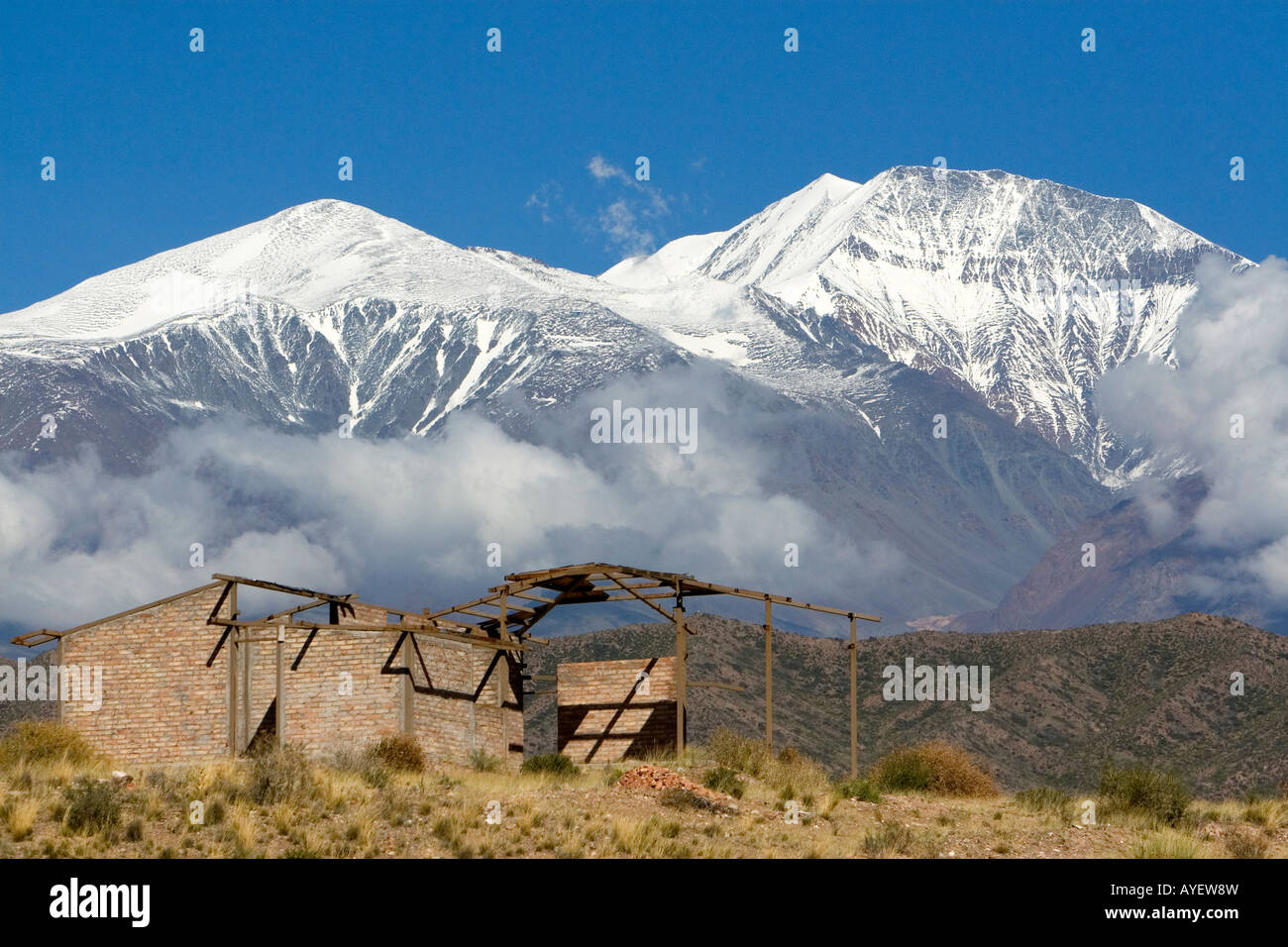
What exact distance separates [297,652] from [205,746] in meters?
2.67

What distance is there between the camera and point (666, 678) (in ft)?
126

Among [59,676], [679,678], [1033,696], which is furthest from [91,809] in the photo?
[1033,696]

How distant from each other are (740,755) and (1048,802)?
5967 millimetres

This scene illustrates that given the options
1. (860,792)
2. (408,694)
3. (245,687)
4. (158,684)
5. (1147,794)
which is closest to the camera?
(1147,794)

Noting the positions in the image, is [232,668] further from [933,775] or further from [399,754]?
[933,775]

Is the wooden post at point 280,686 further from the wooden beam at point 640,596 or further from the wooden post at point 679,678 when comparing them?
the wooden post at point 679,678

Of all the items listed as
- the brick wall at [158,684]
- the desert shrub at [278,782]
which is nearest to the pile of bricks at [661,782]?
the desert shrub at [278,782]

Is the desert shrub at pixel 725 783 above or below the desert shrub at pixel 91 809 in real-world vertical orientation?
below

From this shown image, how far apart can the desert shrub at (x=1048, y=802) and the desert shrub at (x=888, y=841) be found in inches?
179

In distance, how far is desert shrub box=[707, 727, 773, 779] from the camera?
1251 inches

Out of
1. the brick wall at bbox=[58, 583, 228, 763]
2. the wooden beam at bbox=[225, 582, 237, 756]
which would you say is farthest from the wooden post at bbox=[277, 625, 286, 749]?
the brick wall at bbox=[58, 583, 228, 763]

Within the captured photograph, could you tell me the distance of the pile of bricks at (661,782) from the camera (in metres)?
27.2

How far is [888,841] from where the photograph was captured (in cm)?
2348
